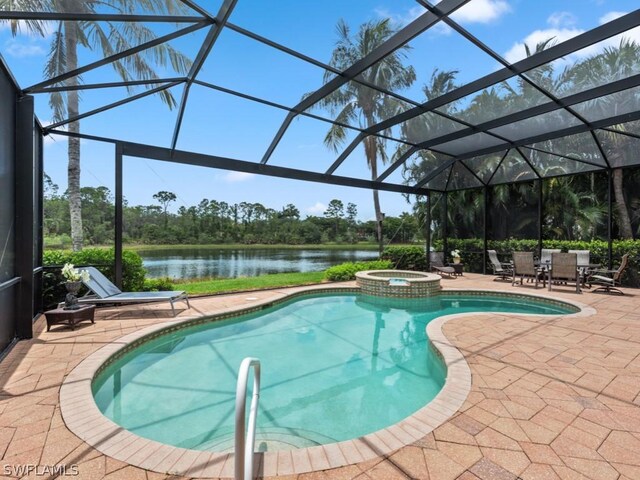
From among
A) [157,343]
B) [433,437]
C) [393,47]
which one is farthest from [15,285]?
[393,47]

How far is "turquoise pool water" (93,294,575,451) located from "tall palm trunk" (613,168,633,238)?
9.45 meters

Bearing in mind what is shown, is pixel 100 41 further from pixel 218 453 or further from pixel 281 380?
pixel 218 453

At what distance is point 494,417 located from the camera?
8.37ft

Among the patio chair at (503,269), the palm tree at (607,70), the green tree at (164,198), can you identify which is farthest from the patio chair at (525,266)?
the green tree at (164,198)

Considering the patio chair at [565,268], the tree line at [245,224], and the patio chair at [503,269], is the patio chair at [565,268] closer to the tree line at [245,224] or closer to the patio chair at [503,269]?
the patio chair at [503,269]

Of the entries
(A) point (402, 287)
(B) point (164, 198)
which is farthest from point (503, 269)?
(B) point (164, 198)

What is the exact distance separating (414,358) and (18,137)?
6294 mm

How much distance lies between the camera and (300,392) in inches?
148

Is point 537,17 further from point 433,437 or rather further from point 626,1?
Answer: point 433,437

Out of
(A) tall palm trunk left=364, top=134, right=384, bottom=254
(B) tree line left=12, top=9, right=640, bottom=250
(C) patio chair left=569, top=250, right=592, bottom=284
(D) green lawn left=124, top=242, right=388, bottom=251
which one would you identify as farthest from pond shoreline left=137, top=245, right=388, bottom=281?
(C) patio chair left=569, top=250, right=592, bottom=284

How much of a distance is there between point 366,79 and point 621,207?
10.8 m

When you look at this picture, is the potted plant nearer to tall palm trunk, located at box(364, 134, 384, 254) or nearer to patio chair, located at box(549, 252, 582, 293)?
tall palm trunk, located at box(364, 134, 384, 254)

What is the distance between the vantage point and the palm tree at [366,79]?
5.35m

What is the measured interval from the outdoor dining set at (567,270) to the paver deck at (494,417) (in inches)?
154
